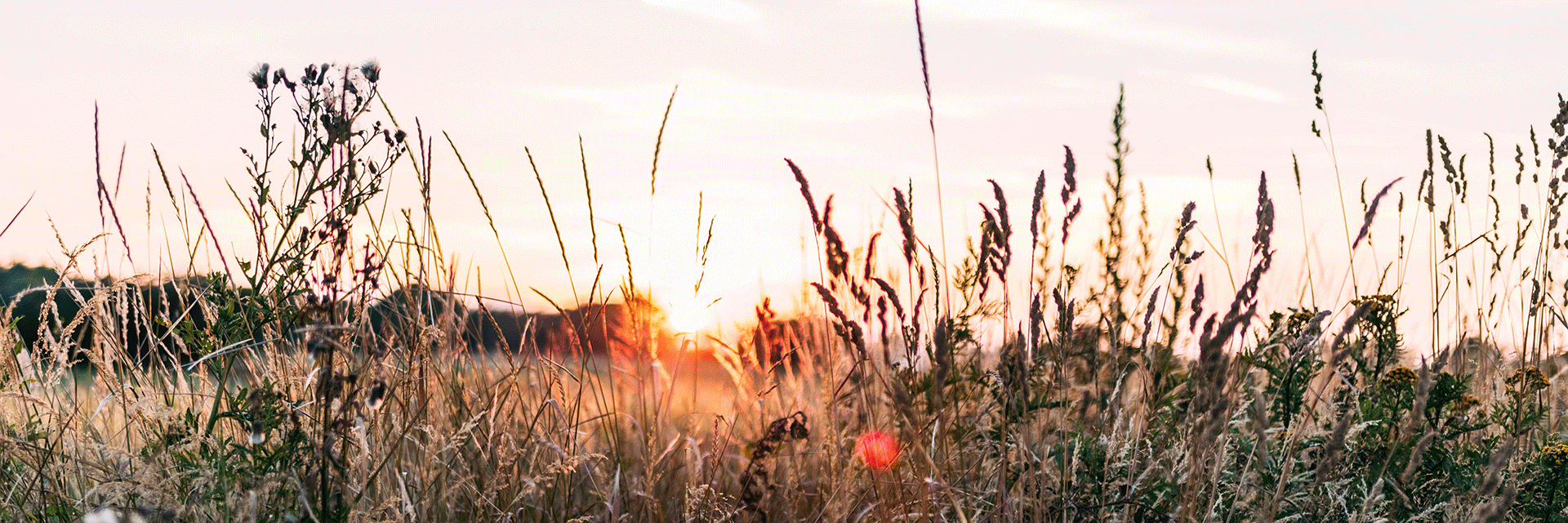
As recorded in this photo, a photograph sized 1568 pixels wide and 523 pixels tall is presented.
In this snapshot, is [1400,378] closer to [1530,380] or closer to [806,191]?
[1530,380]

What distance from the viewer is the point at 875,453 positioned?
5.91 ft

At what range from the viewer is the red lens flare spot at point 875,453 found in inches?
70.0

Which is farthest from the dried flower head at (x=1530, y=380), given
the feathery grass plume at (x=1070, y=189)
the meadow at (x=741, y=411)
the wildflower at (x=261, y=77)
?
the wildflower at (x=261, y=77)

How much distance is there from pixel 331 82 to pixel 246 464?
670 mm

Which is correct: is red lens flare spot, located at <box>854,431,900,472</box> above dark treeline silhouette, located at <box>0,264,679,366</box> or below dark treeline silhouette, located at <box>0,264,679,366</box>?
below

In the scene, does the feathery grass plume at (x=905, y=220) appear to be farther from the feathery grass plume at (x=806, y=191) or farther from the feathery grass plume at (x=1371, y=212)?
the feathery grass plume at (x=1371, y=212)

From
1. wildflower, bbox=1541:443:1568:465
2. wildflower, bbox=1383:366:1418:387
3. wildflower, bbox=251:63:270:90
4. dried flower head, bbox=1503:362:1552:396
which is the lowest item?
wildflower, bbox=1541:443:1568:465

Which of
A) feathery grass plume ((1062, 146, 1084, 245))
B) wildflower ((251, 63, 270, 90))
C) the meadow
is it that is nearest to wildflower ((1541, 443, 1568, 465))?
the meadow

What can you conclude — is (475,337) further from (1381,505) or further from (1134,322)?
(1381,505)

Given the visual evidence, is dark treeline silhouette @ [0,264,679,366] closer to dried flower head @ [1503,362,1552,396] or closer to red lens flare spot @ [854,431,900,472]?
red lens flare spot @ [854,431,900,472]

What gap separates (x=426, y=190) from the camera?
2049 mm

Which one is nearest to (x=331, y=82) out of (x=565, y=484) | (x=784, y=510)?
(x=565, y=484)

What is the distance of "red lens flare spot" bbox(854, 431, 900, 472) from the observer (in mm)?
1778

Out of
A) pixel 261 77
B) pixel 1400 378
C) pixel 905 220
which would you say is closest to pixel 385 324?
pixel 261 77
